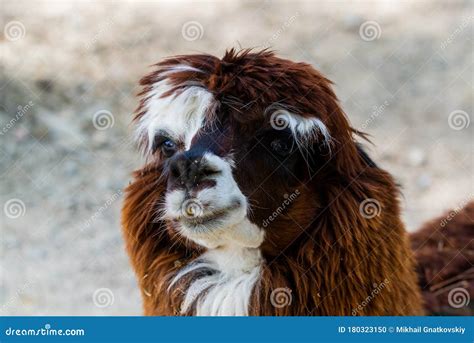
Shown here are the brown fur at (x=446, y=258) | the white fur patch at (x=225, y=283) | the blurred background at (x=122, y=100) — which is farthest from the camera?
the blurred background at (x=122, y=100)

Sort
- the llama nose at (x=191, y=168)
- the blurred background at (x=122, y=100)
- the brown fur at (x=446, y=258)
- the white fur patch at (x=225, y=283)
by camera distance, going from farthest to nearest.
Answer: the blurred background at (x=122, y=100)
the brown fur at (x=446, y=258)
the white fur patch at (x=225, y=283)
the llama nose at (x=191, y=168)

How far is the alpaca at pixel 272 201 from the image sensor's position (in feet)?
9.27

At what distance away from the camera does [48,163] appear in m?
4.74

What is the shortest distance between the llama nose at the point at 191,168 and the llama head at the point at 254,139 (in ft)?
0.18

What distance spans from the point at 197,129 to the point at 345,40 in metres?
1.84

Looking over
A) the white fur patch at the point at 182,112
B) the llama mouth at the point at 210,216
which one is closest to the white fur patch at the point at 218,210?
the llama mouth at the point at 210,216

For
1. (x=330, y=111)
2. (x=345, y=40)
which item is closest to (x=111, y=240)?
(x=345, y=40)

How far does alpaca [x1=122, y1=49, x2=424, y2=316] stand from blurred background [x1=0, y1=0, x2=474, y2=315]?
108 centimetres

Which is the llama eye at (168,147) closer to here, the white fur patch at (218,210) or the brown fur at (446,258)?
the white fur patch at (218,210)

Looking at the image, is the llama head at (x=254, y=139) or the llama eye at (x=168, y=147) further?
the llama eye at (x=168, y=147)

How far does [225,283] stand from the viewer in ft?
9.64

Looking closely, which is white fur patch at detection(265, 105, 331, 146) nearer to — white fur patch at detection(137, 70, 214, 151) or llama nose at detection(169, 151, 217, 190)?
white fur patch at detection(137, 70, 214, 151)

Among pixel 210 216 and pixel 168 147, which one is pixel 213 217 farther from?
pixel 168 147

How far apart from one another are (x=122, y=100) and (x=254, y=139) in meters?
2.06
